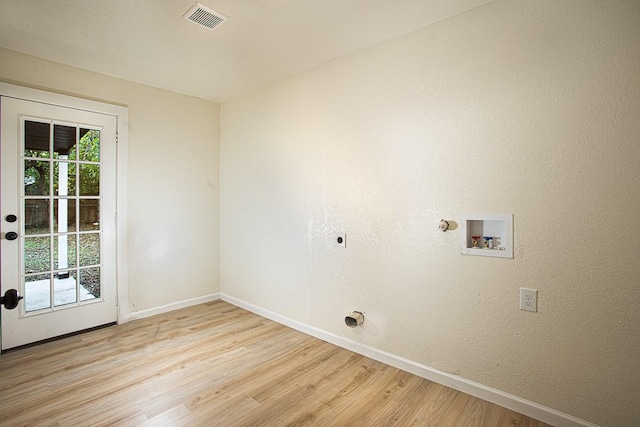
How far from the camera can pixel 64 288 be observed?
3.01 metres

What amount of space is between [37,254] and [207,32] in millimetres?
2481

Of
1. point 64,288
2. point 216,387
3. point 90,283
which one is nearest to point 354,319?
point 216,387

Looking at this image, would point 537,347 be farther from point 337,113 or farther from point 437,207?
point 337,113

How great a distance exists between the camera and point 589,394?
5.61 feet

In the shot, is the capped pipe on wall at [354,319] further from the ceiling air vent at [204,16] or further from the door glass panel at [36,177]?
the door glass panel at [36,177]

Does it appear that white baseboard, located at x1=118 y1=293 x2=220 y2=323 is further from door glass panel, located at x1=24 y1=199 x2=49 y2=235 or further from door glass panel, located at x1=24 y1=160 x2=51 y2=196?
door glass panel, located at x1=24 y1=160 x2=51 y2=196

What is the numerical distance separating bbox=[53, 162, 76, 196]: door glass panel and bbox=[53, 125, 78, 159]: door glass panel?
0.08 metres

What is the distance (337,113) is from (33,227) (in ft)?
9.54

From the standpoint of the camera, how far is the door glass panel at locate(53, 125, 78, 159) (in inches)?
115

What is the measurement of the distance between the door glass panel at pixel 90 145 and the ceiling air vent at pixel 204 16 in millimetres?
1747

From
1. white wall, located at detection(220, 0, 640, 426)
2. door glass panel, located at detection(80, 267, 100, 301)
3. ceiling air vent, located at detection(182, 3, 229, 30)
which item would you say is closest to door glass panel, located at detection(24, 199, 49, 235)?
door glass panel, located at detection(80, 267, 100, 301)

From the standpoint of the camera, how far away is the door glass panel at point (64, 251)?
9.68ft

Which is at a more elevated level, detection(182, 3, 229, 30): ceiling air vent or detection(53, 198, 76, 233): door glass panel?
detection(182, 3, 229, 30): ceiling air vent

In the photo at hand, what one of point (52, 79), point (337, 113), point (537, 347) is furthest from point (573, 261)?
point (52, 79)
